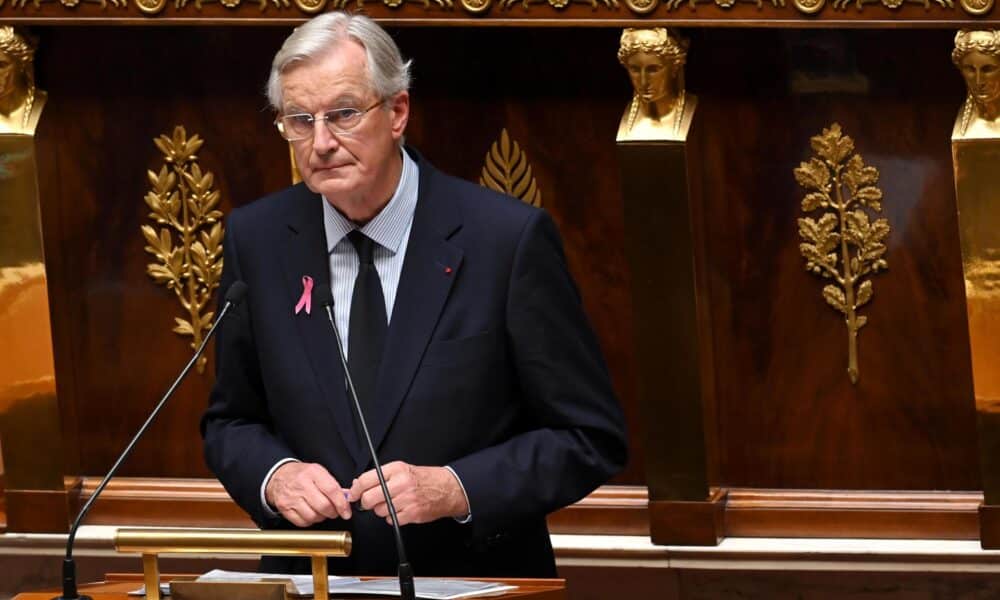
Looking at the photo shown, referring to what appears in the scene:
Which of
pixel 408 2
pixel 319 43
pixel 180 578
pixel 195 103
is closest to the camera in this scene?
pixel 180 578

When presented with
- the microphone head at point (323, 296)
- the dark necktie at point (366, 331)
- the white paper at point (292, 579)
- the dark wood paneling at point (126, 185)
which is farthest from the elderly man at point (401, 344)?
the dark wood paneling at point (126, 185)

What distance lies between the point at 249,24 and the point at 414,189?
4.46 feet

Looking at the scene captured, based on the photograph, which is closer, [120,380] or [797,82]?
[797,82]

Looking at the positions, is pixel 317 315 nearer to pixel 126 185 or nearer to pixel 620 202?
pixel 620 202

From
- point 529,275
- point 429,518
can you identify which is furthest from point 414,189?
point 429,518

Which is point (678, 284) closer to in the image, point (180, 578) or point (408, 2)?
point (408, 2)

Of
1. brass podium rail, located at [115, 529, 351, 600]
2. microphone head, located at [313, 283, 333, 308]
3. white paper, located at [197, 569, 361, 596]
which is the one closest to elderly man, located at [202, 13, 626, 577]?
microphone head, located at [313, 283, 333, 308]

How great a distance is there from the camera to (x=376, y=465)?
9.05 ft

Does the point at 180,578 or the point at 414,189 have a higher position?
the point at 414,189

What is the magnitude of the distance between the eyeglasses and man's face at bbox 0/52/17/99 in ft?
5.43

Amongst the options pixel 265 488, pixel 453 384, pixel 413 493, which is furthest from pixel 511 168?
A: pixel 413 493

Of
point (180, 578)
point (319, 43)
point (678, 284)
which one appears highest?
point (319, 43)

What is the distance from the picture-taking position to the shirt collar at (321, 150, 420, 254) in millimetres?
3123

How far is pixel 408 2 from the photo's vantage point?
4305mm
